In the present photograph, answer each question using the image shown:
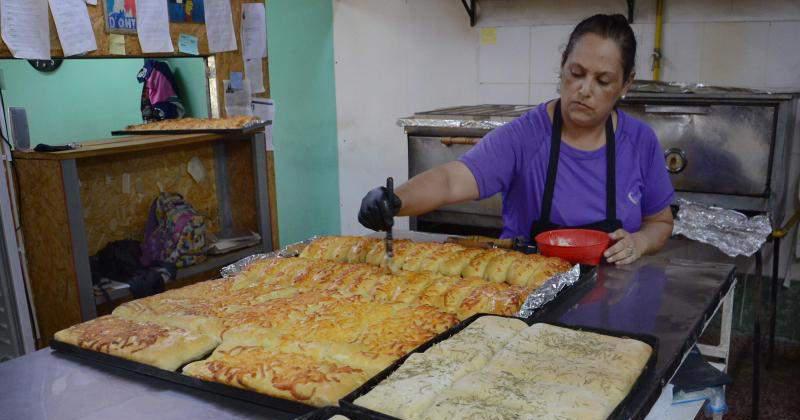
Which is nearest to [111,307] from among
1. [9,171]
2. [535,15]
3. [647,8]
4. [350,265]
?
[9,171]

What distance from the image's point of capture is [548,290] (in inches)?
72.0

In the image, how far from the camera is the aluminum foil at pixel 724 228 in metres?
3.24

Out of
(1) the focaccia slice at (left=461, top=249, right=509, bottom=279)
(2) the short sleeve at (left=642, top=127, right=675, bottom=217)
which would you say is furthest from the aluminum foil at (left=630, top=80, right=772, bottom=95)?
(1) the focaccia slice at (left=461, top=249, right=509, bottom=279)

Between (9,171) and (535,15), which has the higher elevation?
(535,15)

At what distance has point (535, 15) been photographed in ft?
14.7

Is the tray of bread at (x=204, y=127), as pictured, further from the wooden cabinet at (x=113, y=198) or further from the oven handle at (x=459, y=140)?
the oven handle at (x=459, y=140)

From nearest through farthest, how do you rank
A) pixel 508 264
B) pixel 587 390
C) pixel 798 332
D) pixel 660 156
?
1. pixel 587 390
2. pixel 508 264
3. pixel 660 156
4. pixel 798 332

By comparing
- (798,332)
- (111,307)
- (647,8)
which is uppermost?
(647,8)

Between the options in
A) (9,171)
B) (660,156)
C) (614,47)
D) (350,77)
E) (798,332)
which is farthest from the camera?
(350,77)

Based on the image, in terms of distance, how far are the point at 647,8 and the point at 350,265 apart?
2.93 m

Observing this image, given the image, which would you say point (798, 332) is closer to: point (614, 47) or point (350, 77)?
point (614, 47)

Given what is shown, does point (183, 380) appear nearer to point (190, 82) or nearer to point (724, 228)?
point (724, 228)

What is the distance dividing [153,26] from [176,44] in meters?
0.19

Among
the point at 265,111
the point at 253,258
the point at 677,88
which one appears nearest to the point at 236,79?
the point at 265,111
